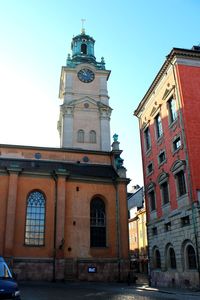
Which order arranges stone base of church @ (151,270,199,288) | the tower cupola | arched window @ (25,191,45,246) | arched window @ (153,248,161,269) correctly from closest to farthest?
stone base of church @ (151,270,199,288), arched window @ (153,248,161,269), arched window @ (25,191,45,246), the tower cupola

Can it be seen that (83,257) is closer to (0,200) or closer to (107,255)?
(107,255)

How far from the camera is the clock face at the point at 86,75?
53906 mm

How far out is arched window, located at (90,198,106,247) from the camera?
33.4 m

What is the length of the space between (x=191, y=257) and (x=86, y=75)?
124 feet

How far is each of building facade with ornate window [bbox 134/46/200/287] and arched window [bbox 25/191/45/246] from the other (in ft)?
34.2

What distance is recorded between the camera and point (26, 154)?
3762cm

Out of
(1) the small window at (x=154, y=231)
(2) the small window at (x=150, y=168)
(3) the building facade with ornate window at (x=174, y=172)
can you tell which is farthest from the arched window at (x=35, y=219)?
(2) the small window at (x=150, y=168)

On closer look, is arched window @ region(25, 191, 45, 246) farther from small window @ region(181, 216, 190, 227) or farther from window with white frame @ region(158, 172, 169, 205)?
small window @ region(181, 216, 190, 227)

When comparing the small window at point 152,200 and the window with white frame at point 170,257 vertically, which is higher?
the small window at point 152,200

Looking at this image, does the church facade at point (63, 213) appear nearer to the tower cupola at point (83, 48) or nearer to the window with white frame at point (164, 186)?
the window with white frame at point (164, 186)

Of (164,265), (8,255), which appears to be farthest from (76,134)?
(164,265)

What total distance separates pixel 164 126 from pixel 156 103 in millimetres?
3218

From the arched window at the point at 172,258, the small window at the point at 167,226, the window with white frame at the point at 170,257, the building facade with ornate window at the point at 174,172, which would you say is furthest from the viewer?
the small window at the point at 167,226

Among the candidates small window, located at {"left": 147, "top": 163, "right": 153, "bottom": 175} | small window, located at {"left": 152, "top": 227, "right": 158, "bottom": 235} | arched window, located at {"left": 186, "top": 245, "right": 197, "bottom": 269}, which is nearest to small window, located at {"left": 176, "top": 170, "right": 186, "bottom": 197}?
arched window, located at {"left": 186, "top": 245, "right": 197, "bottom": 269}
